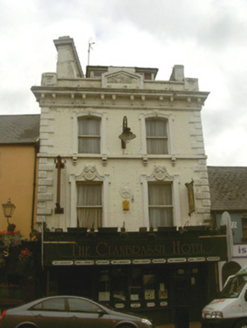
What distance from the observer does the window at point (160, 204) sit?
1465 cm

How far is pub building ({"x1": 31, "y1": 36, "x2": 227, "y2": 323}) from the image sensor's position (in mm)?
13477

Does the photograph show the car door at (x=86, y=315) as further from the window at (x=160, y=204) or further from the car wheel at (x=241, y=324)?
the window at (x=160, y=204)

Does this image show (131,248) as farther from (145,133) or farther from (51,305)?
(145,133)

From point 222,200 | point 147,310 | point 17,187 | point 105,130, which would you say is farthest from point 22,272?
point 222,200

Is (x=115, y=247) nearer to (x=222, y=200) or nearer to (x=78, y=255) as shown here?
(x=78, y=255)

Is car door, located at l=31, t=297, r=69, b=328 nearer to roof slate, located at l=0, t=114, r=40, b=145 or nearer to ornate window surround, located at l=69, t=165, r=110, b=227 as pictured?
ornate window surround, located at l=69, t=165, r=110, b=227

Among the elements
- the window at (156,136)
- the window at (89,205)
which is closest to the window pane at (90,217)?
the window at (89,205)

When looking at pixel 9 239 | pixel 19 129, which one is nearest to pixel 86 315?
pixel 9 239

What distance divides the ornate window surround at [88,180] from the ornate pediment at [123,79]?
391cm

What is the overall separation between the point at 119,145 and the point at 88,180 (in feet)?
6.46

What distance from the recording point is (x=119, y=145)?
599 inches

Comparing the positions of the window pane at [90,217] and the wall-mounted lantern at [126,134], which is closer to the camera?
the wall-mounted lantern at [126,134]

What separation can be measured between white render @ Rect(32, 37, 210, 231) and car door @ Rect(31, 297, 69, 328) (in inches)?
162

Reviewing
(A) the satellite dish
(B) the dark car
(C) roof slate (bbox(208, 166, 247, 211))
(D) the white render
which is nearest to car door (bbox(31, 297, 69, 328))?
(B) the dark car
